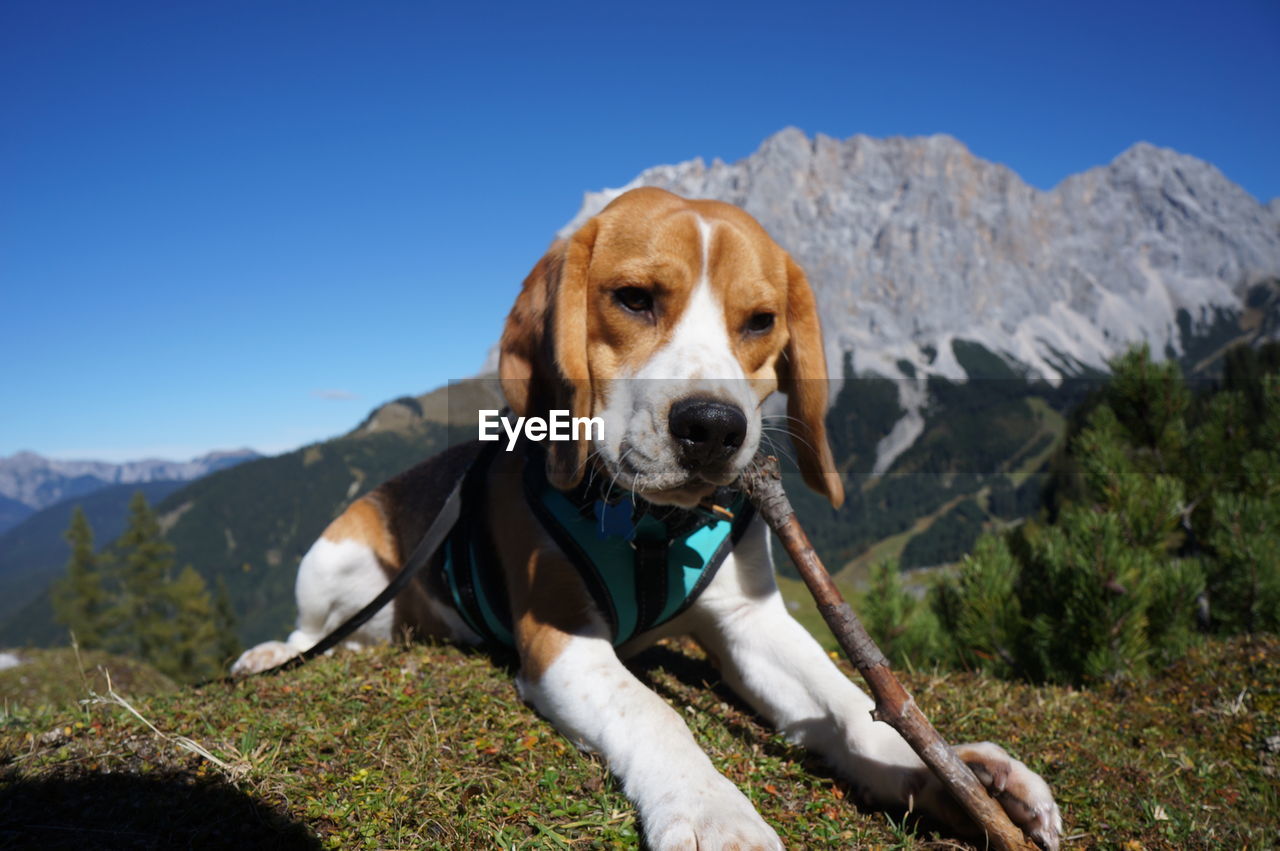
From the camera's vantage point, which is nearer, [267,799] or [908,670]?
[267,799]

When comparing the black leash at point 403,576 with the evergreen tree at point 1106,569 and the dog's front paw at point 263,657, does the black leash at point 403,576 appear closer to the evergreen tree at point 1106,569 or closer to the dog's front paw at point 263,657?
the dog's front paw at point 263,657

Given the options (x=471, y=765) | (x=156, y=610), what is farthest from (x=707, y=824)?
(x=156, y=610)

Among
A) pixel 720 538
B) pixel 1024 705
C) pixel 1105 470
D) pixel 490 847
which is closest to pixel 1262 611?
pixel 1105 470

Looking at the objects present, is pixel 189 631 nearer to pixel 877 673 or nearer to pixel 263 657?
pixel 263 657

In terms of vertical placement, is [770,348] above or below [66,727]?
above

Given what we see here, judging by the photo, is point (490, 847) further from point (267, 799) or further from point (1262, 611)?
point (1262, 611)

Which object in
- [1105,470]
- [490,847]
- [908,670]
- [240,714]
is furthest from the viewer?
[1105,470]
